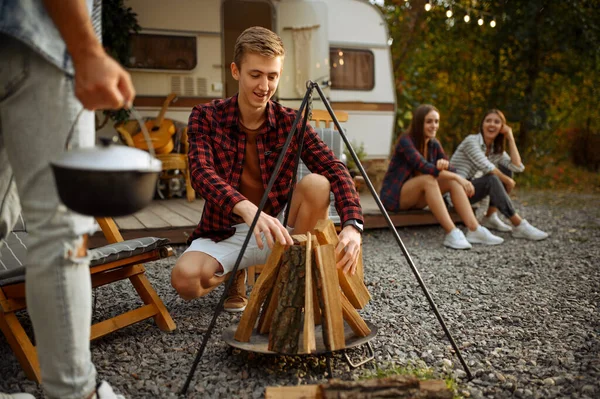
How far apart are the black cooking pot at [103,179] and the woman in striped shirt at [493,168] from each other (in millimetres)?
4363

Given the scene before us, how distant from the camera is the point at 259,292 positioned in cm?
212

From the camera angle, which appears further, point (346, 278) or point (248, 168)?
point (248, 168)

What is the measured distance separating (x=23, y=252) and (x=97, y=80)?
1627mm

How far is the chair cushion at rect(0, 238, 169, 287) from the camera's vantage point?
6.86ft

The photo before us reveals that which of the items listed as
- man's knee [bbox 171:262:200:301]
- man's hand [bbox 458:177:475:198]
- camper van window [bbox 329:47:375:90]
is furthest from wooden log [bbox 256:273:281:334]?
camper van window [bbox 329:47:375:90]

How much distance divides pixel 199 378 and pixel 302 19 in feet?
16.7

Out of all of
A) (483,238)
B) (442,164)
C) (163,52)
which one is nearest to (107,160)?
(442,164)

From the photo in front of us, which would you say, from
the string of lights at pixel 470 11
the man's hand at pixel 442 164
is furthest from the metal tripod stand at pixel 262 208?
the string of lights at pixel 470 11

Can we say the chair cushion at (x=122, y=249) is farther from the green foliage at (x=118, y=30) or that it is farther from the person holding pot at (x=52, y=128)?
the green foliage at (x=118, y=30)

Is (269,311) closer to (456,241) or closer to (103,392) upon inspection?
(103,392)

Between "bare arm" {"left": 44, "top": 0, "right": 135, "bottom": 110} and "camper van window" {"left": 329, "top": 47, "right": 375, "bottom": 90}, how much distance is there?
563 centimetres

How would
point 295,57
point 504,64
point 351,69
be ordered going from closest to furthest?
point 295,57, point 351,69, point 504,64

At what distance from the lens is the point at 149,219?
467cm

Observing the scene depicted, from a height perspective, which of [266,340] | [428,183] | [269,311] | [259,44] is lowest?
[266,340]
